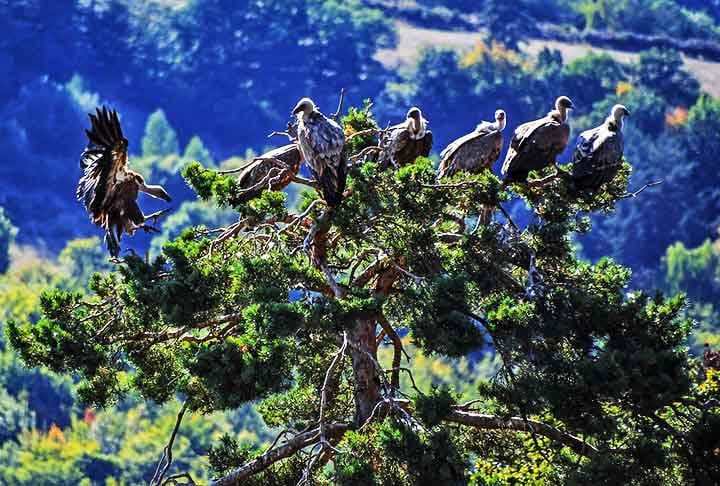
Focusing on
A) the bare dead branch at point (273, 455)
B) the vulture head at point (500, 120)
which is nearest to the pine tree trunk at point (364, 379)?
the bare dead branch at point (273, 455)

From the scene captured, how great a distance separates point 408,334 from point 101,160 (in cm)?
355

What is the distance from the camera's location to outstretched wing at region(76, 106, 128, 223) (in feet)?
55.8

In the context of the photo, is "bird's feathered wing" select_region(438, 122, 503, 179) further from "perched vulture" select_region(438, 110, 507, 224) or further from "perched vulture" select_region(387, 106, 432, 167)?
"perched vulture" select_region(387, 106, 432, 167)

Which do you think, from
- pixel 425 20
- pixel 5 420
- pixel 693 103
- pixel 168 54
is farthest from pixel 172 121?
pixel 5 420

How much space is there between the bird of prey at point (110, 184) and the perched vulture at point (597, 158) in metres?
4.42

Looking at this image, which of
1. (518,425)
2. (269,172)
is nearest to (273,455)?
(518,425)

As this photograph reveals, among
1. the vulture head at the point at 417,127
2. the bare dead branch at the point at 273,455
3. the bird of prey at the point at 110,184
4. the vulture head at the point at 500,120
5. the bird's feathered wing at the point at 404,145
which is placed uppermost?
the vulture head at the point at 500,120

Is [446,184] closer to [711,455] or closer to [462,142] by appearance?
[462,142]

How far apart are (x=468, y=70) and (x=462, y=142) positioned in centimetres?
14352

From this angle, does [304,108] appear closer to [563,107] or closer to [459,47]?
[563,107]

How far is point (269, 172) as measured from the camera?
59.0 feet

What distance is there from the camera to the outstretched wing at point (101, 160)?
1702 centimetres

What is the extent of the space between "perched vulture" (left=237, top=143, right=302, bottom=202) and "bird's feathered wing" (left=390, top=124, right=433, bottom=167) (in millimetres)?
1090

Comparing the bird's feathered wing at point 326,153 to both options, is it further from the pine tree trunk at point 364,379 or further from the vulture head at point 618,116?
the vulture head at point 618,116
